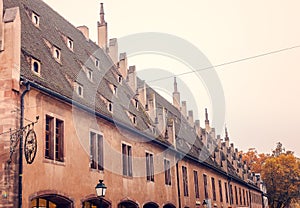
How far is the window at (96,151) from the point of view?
73.2ft

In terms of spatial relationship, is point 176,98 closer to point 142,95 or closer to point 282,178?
point 142,95

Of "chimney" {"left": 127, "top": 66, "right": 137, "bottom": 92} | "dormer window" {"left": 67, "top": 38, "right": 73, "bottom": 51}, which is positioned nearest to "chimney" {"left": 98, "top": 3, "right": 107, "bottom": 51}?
"chimney" {"left": 127, "top": 66, "right": 137, "bottom": 92}

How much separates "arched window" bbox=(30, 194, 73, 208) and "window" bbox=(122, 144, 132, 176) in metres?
6.46

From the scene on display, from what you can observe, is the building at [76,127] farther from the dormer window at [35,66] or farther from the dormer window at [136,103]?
the dormer window at [136,103]

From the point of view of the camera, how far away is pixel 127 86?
3331cm

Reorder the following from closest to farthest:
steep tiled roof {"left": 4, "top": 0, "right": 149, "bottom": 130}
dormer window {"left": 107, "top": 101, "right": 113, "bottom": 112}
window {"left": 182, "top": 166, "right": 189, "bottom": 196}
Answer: steep tiled roof {"left": 4, "top": 0, "right": 149, "bottom": 130}
dormer window {"left": 107, "top": 101, "right": 113, "bottom": 112}
window {"left": 182, "top": 166, "right": 189, "bottom": 196}

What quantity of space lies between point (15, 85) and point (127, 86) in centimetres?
1684

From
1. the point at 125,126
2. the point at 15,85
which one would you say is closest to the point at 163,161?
the point at 125,126

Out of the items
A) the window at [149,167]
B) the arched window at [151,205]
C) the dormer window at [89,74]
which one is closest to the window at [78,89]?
the dormer window at [89,74]

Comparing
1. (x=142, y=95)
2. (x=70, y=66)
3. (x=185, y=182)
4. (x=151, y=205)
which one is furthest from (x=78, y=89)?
(x=185, y=182)

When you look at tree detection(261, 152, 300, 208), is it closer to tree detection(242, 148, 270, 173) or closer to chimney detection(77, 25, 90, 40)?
tree detection(242, 148, 270, 173)

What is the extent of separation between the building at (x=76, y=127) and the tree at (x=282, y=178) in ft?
116

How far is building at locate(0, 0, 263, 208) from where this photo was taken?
16.8m

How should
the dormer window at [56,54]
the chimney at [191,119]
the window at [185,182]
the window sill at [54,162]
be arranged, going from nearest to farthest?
the window sill at [54,162], the dormer window at [56,54], the window at [185,182], the chimney at [191,119]
